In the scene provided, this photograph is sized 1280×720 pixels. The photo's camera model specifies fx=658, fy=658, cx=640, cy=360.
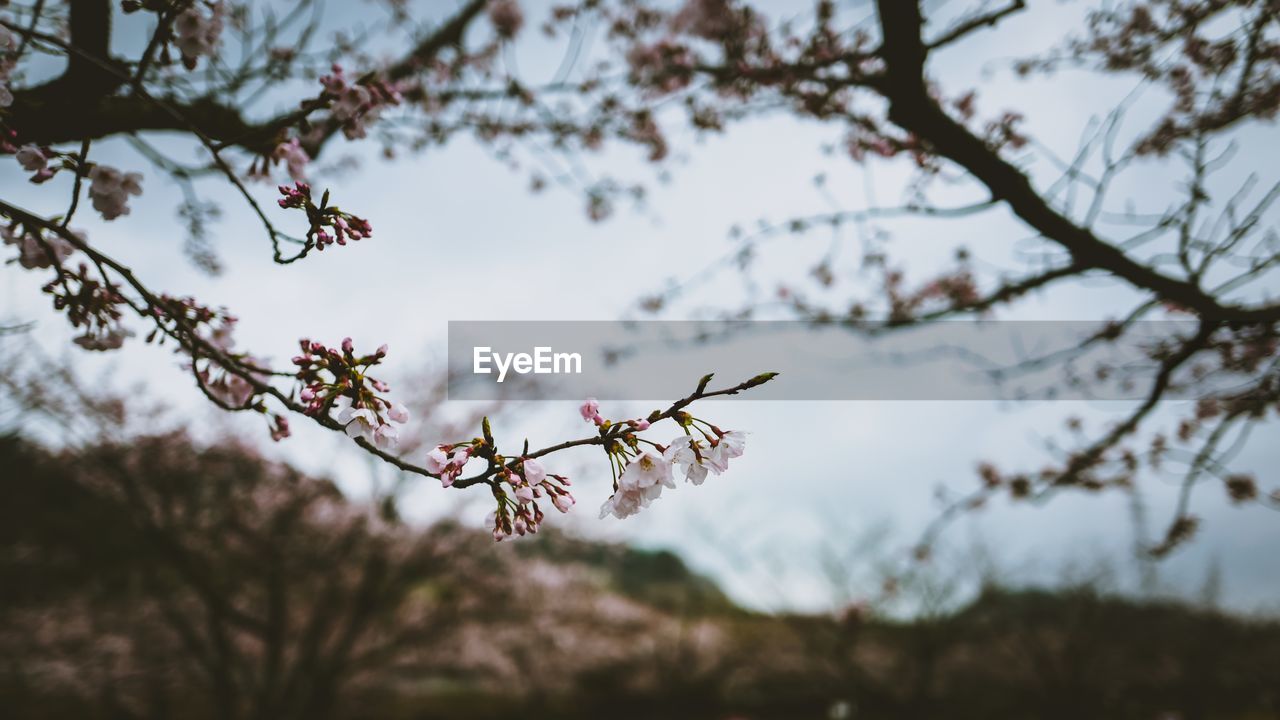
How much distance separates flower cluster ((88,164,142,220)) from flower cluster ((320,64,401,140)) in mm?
630

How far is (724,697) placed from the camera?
2395 cm

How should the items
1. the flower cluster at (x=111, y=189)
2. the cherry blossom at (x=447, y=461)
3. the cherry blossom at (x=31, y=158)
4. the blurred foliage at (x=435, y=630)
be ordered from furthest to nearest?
the blurred foliage at (x=435, y=630) < the flower cluster at (x=111, y=189) < the cherry blossom at (x=31, y=158) < the cherry blossom at (x=447, y=461)

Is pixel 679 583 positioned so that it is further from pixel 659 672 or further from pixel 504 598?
pixel 504 598

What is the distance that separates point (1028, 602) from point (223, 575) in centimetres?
2067

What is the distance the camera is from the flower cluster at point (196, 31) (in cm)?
218

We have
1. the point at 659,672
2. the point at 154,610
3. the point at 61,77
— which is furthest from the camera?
the point at 659,672

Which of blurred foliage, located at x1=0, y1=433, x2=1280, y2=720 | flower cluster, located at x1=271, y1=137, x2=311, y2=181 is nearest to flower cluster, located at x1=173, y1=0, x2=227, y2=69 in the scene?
flower cluster, located at x1=271, y1=137, x2=311, y2=181

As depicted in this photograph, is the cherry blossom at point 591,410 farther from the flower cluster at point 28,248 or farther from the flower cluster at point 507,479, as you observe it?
the flower cluster at point 28,248

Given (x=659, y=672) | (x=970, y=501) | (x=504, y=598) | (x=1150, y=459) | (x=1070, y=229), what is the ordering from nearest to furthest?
(x=1070, y=229), (x=970, y=501), (x=1150, y=459), (x=504, y=598), (x=659, y=672)

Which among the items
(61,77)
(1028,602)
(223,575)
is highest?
(61,77)

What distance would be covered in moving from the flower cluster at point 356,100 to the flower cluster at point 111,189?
63 cm

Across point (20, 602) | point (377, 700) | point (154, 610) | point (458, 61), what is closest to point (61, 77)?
point (458, 61)

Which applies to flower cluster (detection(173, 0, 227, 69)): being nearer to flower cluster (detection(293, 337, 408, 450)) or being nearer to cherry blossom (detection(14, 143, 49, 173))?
cherry blossom (detection(14, 143, 49, 173))

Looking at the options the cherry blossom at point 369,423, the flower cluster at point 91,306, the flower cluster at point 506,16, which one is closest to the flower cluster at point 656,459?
the cherry blossom at point 369,423
